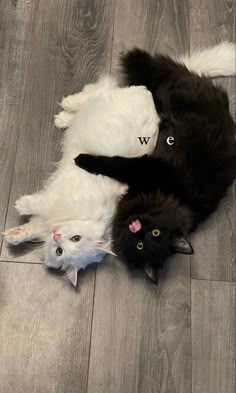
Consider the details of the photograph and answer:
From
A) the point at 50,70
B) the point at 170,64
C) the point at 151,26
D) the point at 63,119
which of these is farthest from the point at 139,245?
the point at 151,26

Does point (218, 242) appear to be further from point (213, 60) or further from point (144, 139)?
point (213, 60)

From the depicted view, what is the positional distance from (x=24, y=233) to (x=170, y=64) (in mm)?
949

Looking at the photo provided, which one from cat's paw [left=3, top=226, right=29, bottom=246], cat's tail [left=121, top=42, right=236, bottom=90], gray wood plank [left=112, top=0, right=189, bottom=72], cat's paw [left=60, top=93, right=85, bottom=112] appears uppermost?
gray wood plank [left=112, top=0, right=189, bottom=72]

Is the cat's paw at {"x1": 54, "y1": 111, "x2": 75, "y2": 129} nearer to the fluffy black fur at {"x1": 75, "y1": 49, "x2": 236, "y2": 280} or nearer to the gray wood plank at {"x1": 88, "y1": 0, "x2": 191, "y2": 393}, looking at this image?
the fluffy black fur at {"x1": 75, "y1": 49, "x2": 236, "y2": 280}

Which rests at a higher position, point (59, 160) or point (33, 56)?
point (33, 56)

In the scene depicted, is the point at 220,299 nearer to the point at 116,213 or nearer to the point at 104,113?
the point at 116,213

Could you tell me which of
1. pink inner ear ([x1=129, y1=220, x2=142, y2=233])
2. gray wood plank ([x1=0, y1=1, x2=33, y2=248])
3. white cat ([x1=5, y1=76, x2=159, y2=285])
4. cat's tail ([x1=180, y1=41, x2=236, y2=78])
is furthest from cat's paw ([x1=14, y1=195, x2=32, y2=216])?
cat's tail ([x1=180, y1=41, x2=236, y2=78])

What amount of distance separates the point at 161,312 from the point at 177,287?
13 centimetres

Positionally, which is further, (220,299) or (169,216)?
(220,299)

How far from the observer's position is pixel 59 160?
1.76 m

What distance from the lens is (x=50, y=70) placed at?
6.09 feet

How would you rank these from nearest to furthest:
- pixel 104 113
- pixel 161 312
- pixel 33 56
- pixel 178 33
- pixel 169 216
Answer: pixel 169 216 → pixel 104 113 → pixel 161 312 → pixel 33 56 → pixel 178 33

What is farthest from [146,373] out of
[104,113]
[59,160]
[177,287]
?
[104,113]

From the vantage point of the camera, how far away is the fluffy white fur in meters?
1.50
